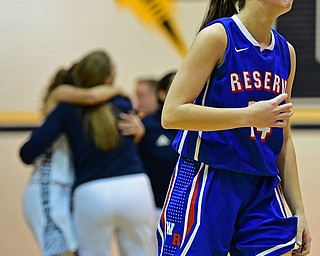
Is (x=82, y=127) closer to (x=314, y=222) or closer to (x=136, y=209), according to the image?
(x=136, y=209)

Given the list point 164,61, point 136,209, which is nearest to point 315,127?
point 164,61

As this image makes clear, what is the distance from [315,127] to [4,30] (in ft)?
8.07

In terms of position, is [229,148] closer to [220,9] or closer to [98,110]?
[220,9]

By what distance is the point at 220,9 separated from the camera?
2.51 m

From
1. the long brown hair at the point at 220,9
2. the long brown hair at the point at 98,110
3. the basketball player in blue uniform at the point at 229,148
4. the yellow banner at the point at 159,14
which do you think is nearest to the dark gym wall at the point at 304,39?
the yellow banner at the point at 159,14

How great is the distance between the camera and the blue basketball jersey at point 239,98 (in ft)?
7.55

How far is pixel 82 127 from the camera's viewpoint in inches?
171

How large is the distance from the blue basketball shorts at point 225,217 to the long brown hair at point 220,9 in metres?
0.49

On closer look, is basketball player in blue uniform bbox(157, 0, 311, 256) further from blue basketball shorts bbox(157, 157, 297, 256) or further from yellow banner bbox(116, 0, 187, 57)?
yellow banner bbox(116, 0, 187, 57)

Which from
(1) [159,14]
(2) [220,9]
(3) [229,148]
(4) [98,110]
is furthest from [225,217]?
(1) [159,14]

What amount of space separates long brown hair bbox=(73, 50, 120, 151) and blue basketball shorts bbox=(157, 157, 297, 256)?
198cm

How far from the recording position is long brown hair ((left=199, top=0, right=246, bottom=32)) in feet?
8.21

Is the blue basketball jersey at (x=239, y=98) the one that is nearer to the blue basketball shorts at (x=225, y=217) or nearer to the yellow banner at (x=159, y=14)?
the blue basketball shorts at (x=225, y=217)

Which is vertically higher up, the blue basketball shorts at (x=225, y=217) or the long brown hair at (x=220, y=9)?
the long brown hair at (x=220, y=9)
